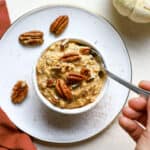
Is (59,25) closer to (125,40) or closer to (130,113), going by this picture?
(125,40)

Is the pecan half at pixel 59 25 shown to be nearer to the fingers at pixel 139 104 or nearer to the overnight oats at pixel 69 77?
the overnight oats at pixel 69 77

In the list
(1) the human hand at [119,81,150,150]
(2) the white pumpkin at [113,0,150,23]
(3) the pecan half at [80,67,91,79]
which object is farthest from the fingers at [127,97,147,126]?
(2) the white pumpkin at [113,0,150,23]

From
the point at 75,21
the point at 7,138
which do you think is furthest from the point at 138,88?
the point at 7,138

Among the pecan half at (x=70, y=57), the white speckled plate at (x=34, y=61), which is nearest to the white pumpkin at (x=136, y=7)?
the white speckled plate at (x=34, y=61)

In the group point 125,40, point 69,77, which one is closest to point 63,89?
point 69,77

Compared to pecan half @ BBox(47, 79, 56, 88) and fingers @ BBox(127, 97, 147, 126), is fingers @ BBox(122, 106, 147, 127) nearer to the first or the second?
fingers @ BBox(127, 97, 147, 126)
